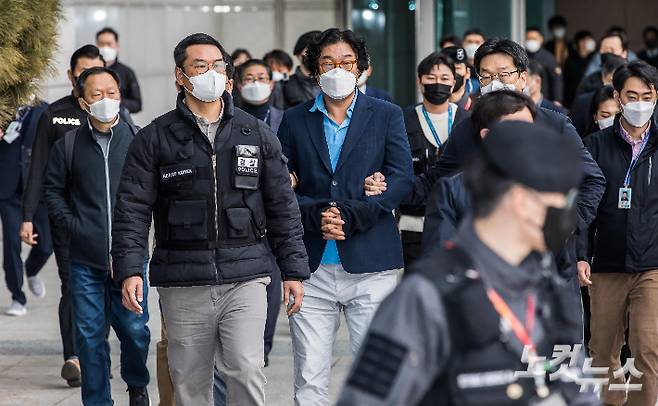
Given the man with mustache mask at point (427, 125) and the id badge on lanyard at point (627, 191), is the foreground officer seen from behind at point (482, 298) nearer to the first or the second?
the id badge on lanyard at point (627, 191)

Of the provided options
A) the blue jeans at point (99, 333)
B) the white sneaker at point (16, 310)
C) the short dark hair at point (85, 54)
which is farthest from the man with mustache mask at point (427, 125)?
the white sneaker at point (16, 310)

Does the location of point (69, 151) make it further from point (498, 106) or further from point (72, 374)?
point (498, 106)

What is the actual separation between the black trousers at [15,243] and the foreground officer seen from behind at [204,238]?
478 cm

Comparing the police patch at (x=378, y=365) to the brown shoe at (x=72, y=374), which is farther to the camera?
the brown shoe at (x=72, y=374)

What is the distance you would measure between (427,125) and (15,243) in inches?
156

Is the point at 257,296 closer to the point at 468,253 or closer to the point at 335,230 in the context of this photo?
the point at 335,230

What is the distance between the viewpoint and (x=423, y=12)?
60.6 ft

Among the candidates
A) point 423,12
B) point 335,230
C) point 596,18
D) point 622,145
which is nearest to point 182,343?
point 335,230

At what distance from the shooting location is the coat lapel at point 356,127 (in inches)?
250

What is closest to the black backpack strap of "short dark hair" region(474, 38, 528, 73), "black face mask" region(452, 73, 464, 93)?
"short dark hair" region(474, 38, 528, 73)

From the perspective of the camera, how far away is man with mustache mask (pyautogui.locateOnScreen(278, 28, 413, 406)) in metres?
6.26

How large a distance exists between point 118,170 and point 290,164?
1219 millimetres

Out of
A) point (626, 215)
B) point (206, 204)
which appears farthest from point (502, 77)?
point (206, 204)

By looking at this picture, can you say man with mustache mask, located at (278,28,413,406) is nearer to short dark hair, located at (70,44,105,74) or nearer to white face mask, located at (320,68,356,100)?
white face mask, located at (320,68,356,100)
